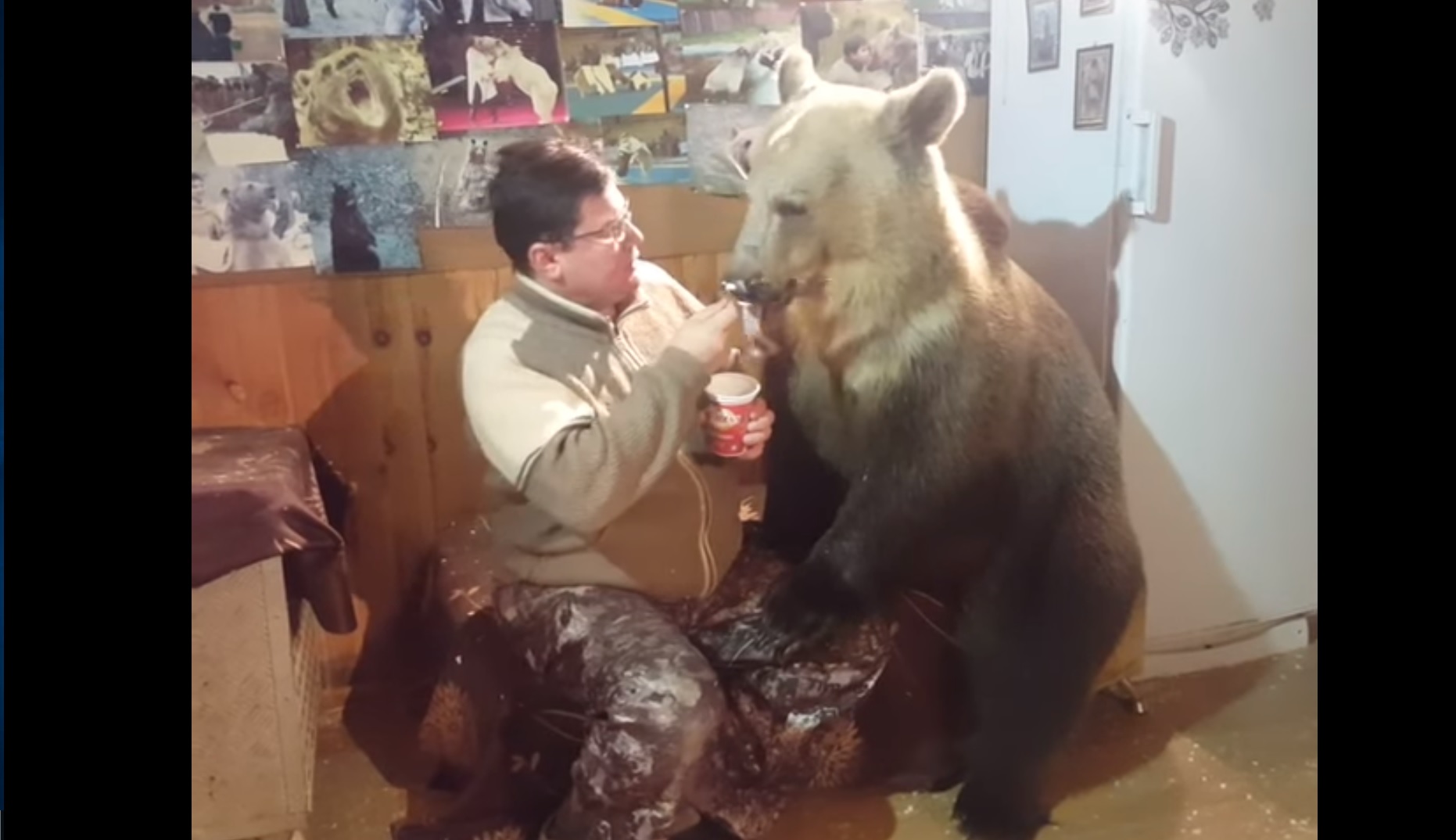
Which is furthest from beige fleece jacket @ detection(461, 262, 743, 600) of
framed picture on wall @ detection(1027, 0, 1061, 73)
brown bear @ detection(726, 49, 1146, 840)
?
framed picture on wall @ detection(1027, 0, 1061, 73)

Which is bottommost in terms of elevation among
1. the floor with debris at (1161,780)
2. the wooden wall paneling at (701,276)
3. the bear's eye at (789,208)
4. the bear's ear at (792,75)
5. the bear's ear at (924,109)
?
the floor with debris at (1161,780)

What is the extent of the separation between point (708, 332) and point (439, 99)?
379 millimetres

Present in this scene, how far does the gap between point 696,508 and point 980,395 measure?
1.17 feet

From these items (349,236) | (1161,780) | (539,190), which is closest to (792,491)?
(539,190)

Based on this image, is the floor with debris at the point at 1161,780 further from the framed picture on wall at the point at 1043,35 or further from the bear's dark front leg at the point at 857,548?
the framed picture on wall at the point at 1043,35

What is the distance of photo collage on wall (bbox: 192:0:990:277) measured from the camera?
126 cm

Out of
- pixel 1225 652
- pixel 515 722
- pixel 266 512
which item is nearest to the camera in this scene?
pixel 266 512

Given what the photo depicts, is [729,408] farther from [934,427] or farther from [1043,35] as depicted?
[1043,35]

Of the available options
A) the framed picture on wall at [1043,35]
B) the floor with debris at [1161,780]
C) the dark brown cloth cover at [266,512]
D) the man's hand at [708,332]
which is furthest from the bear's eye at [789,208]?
the floor with debris at [1161,780]

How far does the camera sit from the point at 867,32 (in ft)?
4.48

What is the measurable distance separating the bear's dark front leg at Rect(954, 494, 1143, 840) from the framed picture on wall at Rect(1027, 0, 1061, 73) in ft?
1.77

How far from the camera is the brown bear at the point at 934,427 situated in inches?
53.0

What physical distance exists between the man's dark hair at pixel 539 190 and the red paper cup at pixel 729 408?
0.78 feet

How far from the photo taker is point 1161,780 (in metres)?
1.64
